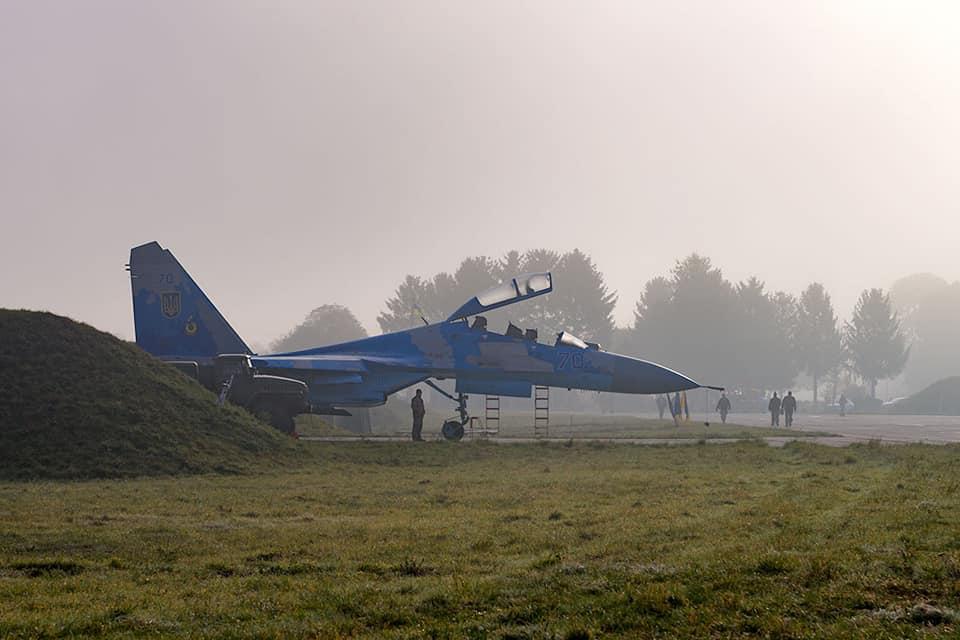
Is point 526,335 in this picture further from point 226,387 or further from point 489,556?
point 489,556

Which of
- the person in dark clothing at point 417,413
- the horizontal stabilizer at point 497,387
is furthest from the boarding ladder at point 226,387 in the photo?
the horizontal stabilizer at point 497,387

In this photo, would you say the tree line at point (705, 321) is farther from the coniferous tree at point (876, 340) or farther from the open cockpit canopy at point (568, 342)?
the open cockpit canopy at point (568, 342)

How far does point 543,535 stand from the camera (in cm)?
1153

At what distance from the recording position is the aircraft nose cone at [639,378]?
32.3 metres

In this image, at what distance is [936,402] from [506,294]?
2677 inches

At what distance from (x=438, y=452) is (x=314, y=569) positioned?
15.4 m

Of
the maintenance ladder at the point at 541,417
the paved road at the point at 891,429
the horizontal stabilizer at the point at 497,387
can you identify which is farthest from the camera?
the paved road at the point at 891,429

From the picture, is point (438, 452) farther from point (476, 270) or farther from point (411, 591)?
point (476, 270)

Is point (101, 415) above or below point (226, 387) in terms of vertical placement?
below

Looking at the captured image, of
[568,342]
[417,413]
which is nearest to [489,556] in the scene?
[417,413]

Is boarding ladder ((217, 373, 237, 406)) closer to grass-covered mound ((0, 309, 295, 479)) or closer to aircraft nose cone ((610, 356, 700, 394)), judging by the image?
grass-covered mound ((0, 309, 295, 479))

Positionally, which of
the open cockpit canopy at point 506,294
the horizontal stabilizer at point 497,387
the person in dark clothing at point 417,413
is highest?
the open cockpit canopy at point 506,294

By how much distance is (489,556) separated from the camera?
10266 mm

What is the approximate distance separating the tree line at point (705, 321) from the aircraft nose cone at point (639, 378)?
65552mm
